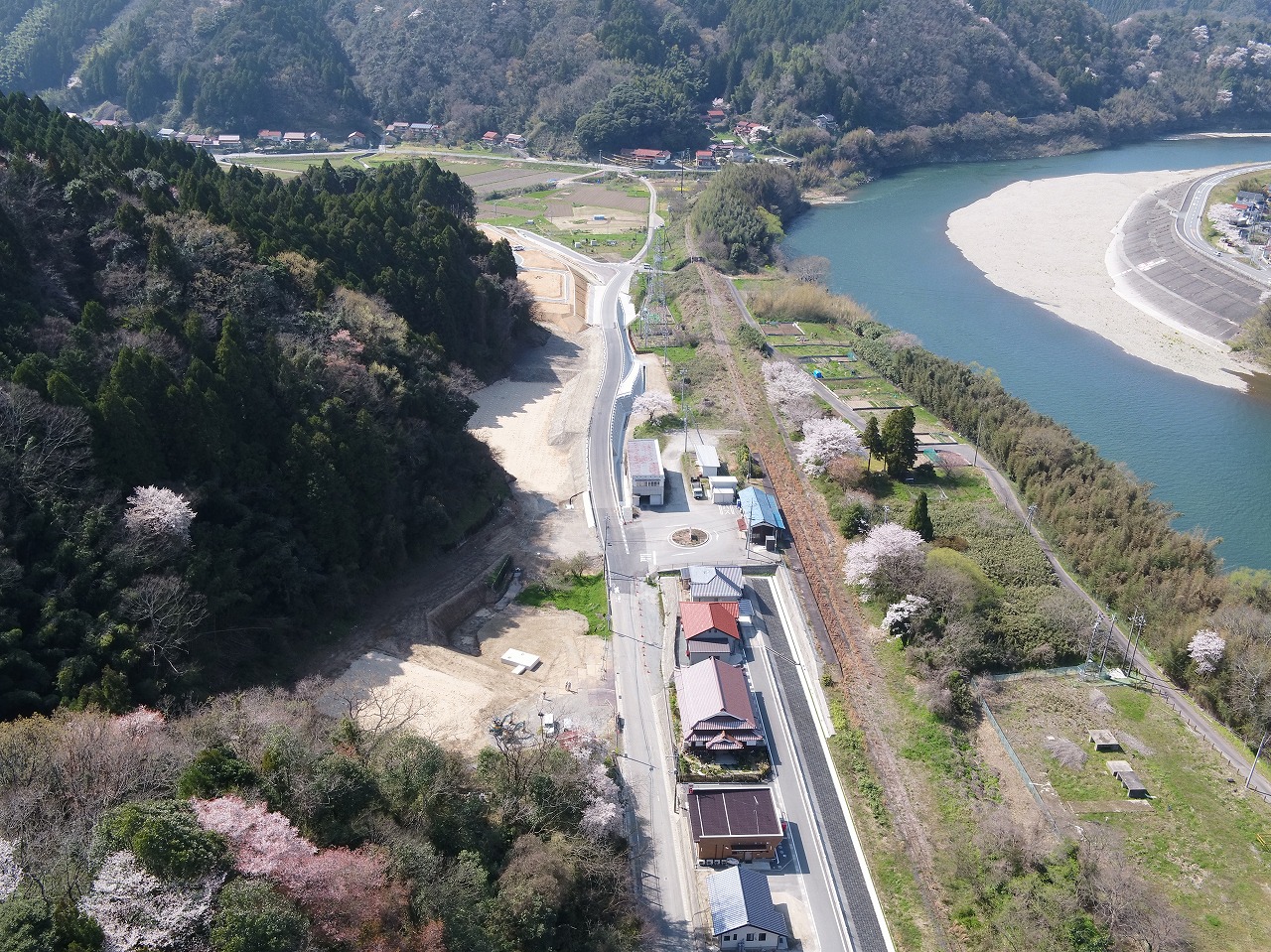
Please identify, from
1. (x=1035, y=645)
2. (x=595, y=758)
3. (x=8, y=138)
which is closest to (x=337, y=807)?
(x=595, y=758)

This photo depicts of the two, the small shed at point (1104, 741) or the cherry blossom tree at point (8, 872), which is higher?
the cherry blossom tree at point (8, 872)

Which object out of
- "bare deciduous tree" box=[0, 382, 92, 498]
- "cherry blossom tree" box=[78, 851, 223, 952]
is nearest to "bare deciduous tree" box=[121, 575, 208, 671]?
"bare deciduous tree" box=[0, 382, 92, 498]

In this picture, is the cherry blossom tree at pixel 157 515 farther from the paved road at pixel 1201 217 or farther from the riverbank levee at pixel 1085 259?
the paved road at pixel 1201 217

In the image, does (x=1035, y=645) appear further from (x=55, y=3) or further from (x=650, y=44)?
(x=55, y=3)

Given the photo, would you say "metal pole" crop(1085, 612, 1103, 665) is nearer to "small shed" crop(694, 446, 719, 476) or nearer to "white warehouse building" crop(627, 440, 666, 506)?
"small shed" crop(694, 446, 719, 476)

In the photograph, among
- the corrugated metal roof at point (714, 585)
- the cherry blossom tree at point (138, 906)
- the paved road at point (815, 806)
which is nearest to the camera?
the cherry blossom tree at point (138, 906)

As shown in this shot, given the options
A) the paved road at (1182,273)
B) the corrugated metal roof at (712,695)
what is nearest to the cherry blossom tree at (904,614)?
the corrugated metal roof at (712,695)

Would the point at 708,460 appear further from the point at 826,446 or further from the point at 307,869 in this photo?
the point at 307,869

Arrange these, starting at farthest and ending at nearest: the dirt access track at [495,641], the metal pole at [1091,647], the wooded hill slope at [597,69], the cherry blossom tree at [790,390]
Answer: the wooded hill slope at [597,69] → the cherry blossom tree at [790,390] → the metal pole at [1091,647] → the dirt access track at [495,641]
